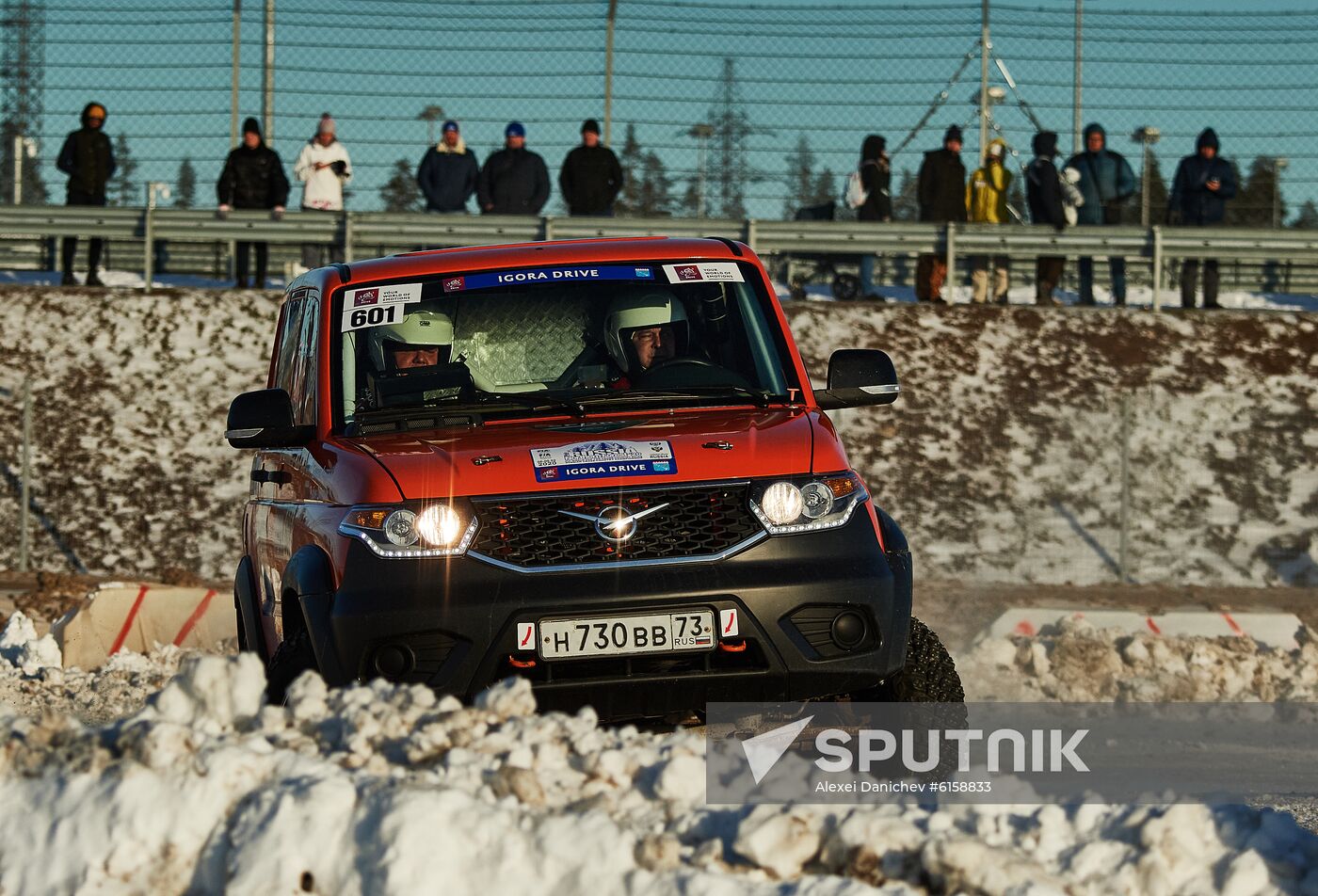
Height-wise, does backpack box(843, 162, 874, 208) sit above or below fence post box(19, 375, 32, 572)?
above

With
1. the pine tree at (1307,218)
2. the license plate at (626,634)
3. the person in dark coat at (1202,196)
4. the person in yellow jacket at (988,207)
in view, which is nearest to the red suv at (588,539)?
the license plate at (626,634)

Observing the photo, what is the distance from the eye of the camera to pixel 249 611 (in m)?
7.63

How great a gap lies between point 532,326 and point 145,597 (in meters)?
5.64

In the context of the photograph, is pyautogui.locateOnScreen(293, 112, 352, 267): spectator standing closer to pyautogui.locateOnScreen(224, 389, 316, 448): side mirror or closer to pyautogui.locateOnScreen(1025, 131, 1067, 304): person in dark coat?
pyautogui.locateOnScreen(1025, 131, 1067, 304): person in dark coat

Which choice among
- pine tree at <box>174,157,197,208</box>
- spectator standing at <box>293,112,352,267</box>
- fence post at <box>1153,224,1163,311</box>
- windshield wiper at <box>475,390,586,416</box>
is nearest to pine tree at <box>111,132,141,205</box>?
pine tree at <box>174,157,197,208</box>

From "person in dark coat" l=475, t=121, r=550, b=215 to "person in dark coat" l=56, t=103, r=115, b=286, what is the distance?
370 centimetres

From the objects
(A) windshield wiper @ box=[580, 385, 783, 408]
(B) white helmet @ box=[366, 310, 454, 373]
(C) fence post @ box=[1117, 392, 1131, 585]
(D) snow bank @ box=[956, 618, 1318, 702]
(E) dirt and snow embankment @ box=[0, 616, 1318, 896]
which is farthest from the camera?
(C) fence post @ box=[1117, 392, 1131, 585]

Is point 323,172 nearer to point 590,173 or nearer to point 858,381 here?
point 590,173

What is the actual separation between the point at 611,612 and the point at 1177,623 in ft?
24.7

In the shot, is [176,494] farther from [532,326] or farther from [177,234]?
[532,326]

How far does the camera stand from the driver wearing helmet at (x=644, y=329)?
6.85 m

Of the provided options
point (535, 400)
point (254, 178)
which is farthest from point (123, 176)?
point (535, 400)

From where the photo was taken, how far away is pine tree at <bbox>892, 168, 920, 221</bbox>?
1925cm

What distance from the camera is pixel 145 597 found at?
11.7 meters
